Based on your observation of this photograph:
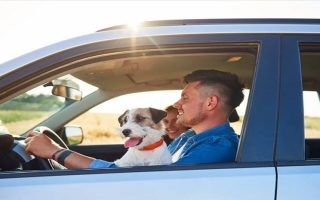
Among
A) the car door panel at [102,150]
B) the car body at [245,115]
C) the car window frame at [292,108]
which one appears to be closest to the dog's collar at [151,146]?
the car body at [245,115]

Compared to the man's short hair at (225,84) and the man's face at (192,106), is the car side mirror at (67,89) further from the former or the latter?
the man's short hair at (225,84)

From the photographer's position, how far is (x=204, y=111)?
308cm

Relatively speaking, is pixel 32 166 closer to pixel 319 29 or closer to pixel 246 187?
pixel 246 187

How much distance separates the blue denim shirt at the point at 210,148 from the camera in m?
2.60

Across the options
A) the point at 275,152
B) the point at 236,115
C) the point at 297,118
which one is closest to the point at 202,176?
the point at 275,152

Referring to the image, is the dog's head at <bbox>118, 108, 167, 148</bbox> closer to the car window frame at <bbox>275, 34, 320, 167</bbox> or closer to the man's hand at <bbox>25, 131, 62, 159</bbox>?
the man's hand at <bbox>25, 131, 62, 159</bbox>

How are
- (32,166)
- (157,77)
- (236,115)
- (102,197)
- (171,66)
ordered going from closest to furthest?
(102,197) → (32,166) → (236,115) → (171,66) → (157,77)

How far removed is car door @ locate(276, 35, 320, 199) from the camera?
2.31 metres

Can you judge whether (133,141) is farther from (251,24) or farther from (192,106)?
(251,24)

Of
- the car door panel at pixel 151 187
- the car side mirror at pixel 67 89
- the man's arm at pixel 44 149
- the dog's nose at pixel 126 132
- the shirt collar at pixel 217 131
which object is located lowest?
the car door panel at pixel 151 187

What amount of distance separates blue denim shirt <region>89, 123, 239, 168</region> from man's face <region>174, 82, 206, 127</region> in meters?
0.10

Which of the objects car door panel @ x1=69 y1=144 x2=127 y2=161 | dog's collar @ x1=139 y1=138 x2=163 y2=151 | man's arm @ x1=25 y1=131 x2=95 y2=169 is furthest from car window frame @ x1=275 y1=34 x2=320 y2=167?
car door panel @ x1=69 y1=144 x2=127 y2=161

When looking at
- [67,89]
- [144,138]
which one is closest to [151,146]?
[144,138]

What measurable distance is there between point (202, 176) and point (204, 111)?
792 mm
